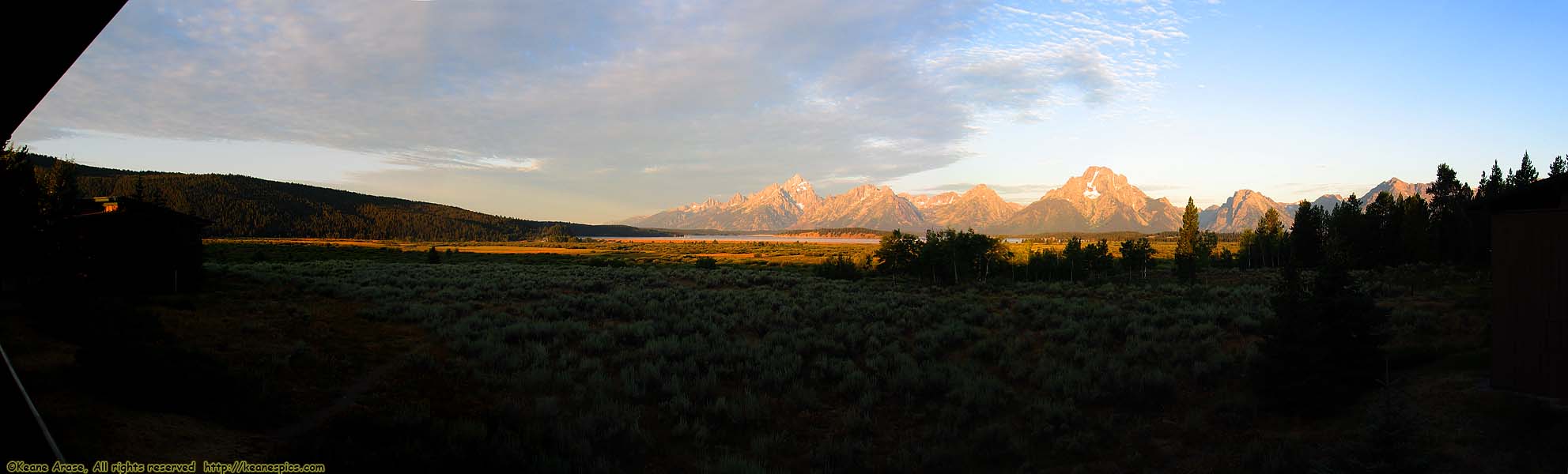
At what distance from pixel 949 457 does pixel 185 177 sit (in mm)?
193717

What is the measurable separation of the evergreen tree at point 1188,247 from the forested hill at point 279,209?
14115 centimetres

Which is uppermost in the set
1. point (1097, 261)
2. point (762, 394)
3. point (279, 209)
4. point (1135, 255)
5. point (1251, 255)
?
point (279, 209)

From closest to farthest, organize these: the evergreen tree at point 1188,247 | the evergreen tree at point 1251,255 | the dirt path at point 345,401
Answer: the dirt path at point 345,401
the evergreen tree at point 1188,247
the evergreen tree at point 1251,255

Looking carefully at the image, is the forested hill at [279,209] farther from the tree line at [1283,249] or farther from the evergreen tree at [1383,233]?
the evergreen tree at [1383,233]

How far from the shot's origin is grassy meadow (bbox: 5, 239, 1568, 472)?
7871mm

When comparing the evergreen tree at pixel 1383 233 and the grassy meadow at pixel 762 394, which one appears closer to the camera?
the grassy meadow at pixel 762 394

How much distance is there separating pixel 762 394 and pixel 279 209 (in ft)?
589

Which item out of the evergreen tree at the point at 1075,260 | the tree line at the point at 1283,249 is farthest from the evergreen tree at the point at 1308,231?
the evergreen tree at the point at 1075,260

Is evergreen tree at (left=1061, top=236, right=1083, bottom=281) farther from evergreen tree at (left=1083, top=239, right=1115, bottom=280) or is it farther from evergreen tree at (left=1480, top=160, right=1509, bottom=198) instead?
evergreen tree at (left=1480, top=160, right=1509, bottom=198)

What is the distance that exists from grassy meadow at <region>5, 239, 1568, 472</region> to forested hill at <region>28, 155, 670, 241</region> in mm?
129178

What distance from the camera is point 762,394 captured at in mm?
11914

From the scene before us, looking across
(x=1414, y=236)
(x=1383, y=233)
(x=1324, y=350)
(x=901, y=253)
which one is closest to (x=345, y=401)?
(x=1324, y=350)

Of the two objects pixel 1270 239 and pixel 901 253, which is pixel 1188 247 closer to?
pixel 1270 239

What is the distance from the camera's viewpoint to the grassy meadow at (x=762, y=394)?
25.8 feet
